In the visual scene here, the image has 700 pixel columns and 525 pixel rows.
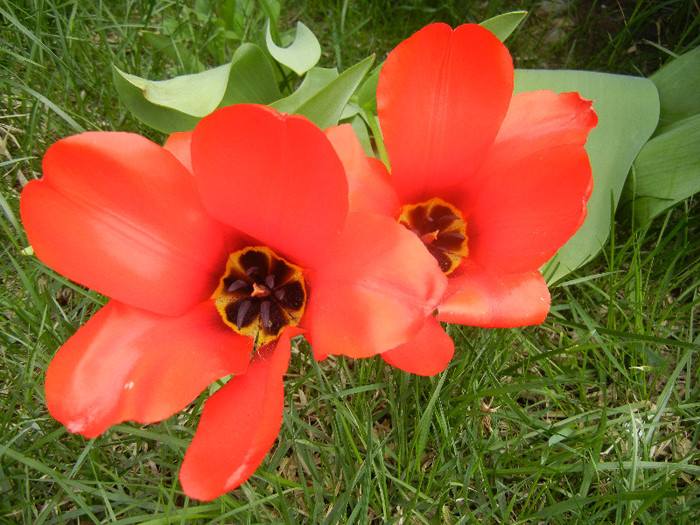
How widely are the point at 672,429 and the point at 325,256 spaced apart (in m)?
1.07

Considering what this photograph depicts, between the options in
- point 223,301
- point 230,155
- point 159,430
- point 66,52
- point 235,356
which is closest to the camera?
point 230,155

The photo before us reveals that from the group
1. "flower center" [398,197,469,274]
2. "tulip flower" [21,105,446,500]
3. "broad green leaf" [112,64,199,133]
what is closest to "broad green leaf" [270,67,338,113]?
"broad green leaf" [112,64,199,133]

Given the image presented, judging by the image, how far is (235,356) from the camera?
880 millimetres

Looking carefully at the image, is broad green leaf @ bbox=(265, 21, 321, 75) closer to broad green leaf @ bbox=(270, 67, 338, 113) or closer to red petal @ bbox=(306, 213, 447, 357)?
broad green leaf @ bbox=(270, 67, 338, 113)

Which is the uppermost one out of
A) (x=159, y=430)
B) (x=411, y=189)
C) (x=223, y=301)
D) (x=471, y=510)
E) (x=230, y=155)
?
(x=230, y=155)

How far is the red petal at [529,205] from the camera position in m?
0.87

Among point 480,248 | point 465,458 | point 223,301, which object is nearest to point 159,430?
point 223,301

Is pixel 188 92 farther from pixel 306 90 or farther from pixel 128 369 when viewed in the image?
pixel 128 369

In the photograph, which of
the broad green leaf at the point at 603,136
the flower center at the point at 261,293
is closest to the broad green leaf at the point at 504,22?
the broad green leaf at the point at 603,136

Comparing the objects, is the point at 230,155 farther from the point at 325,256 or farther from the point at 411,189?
the point at 411,189

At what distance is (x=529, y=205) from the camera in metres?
0.92

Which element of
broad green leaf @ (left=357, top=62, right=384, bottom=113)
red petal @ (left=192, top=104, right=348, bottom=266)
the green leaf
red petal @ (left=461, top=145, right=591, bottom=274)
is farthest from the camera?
broad green leaf @ (left=357, top=62, right=384, bottom=113)

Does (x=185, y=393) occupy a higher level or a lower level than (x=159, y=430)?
higher

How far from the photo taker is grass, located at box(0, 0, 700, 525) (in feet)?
3.96
